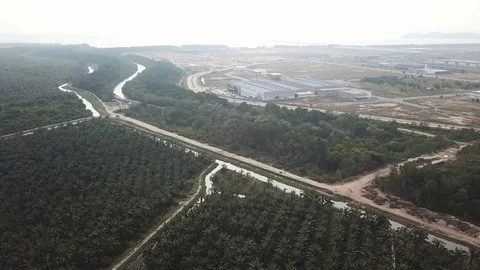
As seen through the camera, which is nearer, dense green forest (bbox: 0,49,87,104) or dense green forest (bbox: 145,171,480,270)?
dense green forest (bbox: 145,171,480,270)

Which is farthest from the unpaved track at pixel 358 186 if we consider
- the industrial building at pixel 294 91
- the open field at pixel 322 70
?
the open field at pixel 322 70

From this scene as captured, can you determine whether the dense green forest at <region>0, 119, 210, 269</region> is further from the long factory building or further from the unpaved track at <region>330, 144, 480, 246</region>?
the long factory building

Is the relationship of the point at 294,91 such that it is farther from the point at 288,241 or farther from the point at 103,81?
the point at 288,241

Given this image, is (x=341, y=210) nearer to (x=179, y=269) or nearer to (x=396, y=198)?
(x=396, y=198)

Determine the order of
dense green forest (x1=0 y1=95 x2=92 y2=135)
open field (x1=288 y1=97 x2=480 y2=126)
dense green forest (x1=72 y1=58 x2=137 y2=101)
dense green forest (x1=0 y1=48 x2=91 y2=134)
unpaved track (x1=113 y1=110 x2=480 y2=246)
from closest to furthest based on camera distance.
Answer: unpaved track (x1=113 y1=110 x2=480 y2=246) < dense green forest (x1=0 y1=95 x2=92 y2=135) < dense green forest (x1=0 y1=48 x2=91 y2=134) < open field (x1=288 y1=97 x2=480 y2=126) < dense green forest (x1=72 y1=58 x2=137 y2=101)

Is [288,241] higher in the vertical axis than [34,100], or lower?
lower

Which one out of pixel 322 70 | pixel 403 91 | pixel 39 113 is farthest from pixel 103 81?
pixel 322 70

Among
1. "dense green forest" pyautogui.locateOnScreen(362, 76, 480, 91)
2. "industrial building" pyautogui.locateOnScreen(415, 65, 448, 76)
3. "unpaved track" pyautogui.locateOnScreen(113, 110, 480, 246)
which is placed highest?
"industrial building" pyautogui.locateOnScreen(415, 65, 448, 76)

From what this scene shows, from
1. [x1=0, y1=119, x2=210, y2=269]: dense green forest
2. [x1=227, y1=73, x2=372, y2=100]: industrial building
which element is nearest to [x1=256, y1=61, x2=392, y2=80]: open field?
[x1=227, y1=73, x2=372, y2=100]: industrial building
